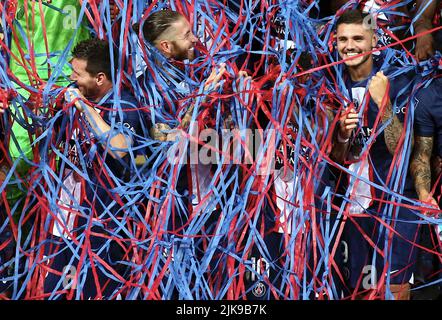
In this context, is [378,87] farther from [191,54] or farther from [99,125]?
[99,125]

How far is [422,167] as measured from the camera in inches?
126

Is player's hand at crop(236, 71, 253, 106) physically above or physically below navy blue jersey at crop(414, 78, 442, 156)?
above

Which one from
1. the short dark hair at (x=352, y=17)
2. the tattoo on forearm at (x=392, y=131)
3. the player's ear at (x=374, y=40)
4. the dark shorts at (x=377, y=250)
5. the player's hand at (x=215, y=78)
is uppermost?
the short dark hair at (x=352, y=17)

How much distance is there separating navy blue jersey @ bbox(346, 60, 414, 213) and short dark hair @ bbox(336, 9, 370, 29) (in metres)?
0.18

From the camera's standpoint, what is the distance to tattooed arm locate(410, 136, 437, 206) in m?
3.19

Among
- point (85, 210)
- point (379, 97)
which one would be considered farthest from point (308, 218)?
point (85, 210)

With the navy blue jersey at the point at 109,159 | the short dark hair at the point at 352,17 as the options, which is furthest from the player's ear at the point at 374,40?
the navy blue jersey at the point at 109,159

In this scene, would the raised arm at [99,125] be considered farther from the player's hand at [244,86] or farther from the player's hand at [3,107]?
the player's hand at [244,86]

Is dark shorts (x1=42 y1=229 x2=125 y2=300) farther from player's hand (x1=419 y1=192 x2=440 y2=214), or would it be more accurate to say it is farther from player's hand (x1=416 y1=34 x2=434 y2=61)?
player's hand (x1=416 y1=34 x2=434 y2=61)

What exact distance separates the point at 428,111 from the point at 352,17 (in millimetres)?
378

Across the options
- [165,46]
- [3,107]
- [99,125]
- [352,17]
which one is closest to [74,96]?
[99,125]

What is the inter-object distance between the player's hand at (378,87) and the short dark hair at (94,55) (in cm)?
80

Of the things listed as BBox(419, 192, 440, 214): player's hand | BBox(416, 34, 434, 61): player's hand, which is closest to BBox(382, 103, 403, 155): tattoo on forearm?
BBox(419, 192, 440, 214): player's hand

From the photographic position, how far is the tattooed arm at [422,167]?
3187mm
